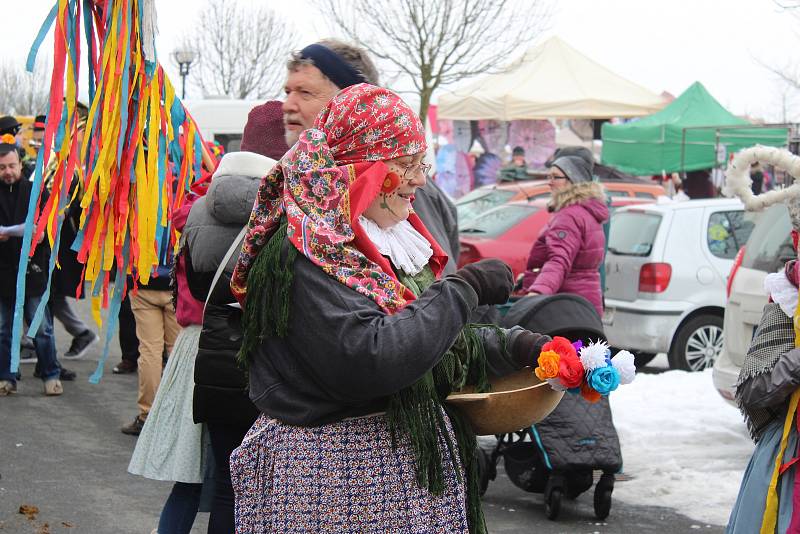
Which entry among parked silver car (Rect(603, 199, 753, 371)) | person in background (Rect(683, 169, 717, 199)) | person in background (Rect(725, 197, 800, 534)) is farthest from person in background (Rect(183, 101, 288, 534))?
person in background (Rect(683, 169, 717, 199))

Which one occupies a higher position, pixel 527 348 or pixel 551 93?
pixel 527 348

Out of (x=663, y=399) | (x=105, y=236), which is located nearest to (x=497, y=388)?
(x=105, y=236)

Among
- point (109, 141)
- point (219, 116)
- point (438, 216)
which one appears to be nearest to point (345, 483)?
point (109, 141)

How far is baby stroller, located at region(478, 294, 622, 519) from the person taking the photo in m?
5.54

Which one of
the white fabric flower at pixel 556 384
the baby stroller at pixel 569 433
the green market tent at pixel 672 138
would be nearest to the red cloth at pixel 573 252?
the baby stroller at pixel 569 433

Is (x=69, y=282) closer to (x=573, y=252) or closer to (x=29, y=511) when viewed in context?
(x=29, y=511)

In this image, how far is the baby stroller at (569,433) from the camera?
5539 millimetres

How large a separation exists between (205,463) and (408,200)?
1788 millimetres

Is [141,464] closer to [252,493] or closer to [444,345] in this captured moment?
[252,493]

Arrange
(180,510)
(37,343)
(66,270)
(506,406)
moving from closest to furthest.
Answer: (506,406) → (180,510) → (37,343) → (66,270)

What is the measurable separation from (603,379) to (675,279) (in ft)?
25.7

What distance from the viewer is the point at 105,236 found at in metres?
3.56

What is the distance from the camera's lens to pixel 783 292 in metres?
3.69

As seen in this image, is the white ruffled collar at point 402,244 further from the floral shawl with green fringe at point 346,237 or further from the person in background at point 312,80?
the person in background at point 312,80
